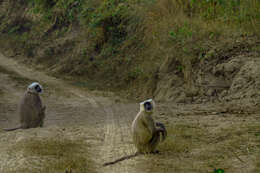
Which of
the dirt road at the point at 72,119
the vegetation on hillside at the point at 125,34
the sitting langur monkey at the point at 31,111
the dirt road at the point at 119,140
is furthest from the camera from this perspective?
the vegetation on hillside at the point at 125,34

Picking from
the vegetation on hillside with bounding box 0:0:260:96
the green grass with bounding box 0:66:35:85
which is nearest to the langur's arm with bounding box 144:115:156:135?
the vegetation on hillside with bounding box 0:0:260:96

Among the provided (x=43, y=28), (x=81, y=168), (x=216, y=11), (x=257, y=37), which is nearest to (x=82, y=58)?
(x=43, y=28)

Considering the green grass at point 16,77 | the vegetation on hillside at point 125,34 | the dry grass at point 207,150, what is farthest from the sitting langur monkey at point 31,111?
the green grass at point 16,77

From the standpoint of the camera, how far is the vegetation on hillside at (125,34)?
12.5 metres

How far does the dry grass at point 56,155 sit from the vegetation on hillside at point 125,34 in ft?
19.9

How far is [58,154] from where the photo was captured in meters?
6.69

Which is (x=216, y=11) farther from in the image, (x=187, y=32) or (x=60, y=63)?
Answer: (x=60, y=63)

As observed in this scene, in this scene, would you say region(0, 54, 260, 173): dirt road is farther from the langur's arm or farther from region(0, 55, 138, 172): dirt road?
the langur's arm

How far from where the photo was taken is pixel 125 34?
18625 mm

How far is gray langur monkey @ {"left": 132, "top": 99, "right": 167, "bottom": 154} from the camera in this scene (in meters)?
6.71

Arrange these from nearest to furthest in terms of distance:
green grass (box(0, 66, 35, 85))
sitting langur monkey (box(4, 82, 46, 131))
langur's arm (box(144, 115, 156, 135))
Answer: langur's arm (box(144, 115, 156, 135)), sitting langur monkey (box(4, 82, 46, 131)), green grass (box(0, 66, 35, 85))

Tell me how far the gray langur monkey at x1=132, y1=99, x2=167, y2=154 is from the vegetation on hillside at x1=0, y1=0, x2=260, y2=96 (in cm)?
584

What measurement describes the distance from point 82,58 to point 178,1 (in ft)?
21.7

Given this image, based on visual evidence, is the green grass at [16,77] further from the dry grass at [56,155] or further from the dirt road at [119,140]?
the dry grass at [56,155]
